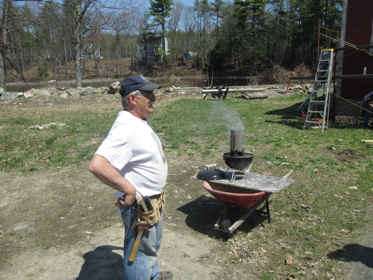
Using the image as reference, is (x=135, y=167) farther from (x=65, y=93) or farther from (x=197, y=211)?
(x=65, y=93)

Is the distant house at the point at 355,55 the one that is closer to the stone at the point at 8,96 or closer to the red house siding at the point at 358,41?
the red house siding at the point at 358,41

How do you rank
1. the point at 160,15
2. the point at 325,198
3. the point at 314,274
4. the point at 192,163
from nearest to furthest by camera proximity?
the point at 314,274, the point at 325,198, the point at 192,163, the point at 160,15

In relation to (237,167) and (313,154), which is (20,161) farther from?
(313,154)

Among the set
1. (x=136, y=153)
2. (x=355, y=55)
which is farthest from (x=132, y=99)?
(x=355, y=55)

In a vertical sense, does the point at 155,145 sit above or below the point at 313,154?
above

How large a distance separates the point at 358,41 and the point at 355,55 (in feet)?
1.71

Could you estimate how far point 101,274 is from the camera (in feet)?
10.8

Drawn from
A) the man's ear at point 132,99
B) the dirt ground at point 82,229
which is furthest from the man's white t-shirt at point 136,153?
the dirt ground at point 82,229

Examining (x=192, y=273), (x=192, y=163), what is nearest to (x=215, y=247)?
(x=192, y=273)

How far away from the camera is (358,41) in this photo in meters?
11.6

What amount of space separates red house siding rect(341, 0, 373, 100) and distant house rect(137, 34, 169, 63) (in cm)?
5332

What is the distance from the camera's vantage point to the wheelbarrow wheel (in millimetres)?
3902

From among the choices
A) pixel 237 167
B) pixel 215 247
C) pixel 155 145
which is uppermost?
pixel 155 145

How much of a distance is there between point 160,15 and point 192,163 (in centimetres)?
5591
